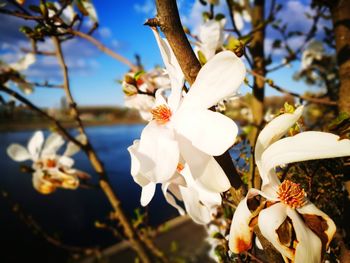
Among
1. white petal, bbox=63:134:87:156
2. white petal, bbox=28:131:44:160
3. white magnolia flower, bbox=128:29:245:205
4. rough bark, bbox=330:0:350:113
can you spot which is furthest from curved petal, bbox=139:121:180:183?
white petal, bbox=28:131:44:160

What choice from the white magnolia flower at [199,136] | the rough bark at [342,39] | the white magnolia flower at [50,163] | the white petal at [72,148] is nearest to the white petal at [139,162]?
the white magnolia flower at [199,136]

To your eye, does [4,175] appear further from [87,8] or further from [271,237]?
[271,237]

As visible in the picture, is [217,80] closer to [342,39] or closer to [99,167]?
[342,39]

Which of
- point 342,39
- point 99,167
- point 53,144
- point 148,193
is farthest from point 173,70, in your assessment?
point 53,144

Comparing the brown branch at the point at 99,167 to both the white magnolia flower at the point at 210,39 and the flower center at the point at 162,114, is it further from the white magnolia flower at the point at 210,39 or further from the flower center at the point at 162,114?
the flower center at the point at 162,114

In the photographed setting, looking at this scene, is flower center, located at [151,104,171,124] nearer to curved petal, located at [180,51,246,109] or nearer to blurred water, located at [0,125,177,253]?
curved petal, located at [180,51,246,109]

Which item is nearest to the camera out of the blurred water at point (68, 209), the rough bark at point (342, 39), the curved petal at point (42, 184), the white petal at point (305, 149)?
the white petal at point (305, 149)

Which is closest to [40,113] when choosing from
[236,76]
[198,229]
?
[236,76]
